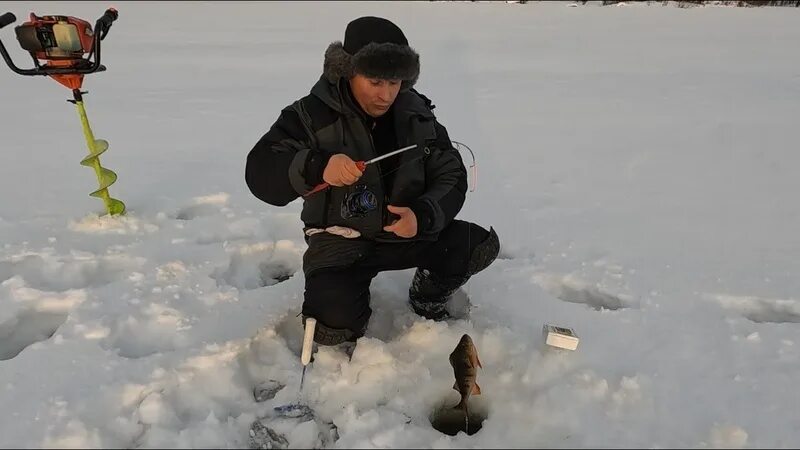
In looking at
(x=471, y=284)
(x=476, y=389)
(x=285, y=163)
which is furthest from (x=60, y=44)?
(x=476, y=389)

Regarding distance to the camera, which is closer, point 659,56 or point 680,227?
point 680,227

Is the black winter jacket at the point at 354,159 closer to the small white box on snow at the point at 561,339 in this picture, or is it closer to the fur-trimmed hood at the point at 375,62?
the fur-trimmed hood at the point at 375,62

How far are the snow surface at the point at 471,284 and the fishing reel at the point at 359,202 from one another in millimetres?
546

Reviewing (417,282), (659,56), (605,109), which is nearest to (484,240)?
(417,282)

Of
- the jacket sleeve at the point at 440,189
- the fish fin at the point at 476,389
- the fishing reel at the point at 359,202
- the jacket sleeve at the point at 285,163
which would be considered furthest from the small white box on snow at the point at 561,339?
the jacket sleeve at the point at 285,163

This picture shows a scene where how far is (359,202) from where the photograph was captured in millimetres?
2291

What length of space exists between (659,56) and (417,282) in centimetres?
778

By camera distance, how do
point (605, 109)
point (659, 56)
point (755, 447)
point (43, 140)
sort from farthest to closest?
point (659, 56) → point (605, 109) → point (43, 140) → point (755, 447)

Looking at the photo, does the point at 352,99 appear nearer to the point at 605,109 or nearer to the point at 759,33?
the point at 605,109

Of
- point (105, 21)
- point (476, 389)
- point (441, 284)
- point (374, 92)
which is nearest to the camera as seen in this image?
→ point (476, 389)

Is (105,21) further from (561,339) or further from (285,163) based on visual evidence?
(561,339)

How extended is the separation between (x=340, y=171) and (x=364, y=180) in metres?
0.26

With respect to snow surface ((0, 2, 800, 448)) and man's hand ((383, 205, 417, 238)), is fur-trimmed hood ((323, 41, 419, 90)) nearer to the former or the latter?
man's hand ((383, 205, 417, 238))

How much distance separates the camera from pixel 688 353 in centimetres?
234
